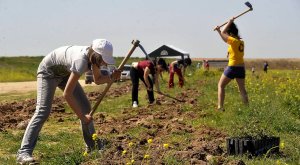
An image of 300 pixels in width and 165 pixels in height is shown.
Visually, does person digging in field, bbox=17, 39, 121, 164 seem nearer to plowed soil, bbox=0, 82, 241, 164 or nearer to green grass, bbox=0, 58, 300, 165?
green grass, bbox=0, 58, 300, 165

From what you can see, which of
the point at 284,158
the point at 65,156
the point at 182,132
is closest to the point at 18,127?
the point at 182,132

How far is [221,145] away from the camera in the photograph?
636 centimetres

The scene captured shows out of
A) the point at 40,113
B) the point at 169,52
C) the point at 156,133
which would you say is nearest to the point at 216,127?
the point at 156,133

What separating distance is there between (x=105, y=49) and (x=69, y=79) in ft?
1.65

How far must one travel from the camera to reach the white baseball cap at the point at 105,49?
203 inches

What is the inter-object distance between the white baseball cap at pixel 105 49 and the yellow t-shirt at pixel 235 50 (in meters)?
4.74

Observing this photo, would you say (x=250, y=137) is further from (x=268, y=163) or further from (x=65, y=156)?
(x=65, y=156)

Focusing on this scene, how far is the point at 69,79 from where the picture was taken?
5.25 metres

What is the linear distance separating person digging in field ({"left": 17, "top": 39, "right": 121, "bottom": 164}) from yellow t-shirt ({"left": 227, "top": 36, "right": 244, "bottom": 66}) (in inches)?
163

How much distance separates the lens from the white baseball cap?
5168 millimetres

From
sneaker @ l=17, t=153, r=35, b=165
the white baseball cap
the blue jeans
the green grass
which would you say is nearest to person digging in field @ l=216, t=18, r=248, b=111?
the green grass

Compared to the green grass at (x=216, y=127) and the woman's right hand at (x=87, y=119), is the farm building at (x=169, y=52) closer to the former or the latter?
the green grass at (x=216, y=127)

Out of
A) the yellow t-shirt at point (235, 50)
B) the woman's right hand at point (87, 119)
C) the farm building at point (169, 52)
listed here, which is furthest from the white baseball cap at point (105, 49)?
the farm building at point (169, 52)

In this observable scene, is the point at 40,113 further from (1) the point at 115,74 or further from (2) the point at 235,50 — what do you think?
(2) the point at 235,50
